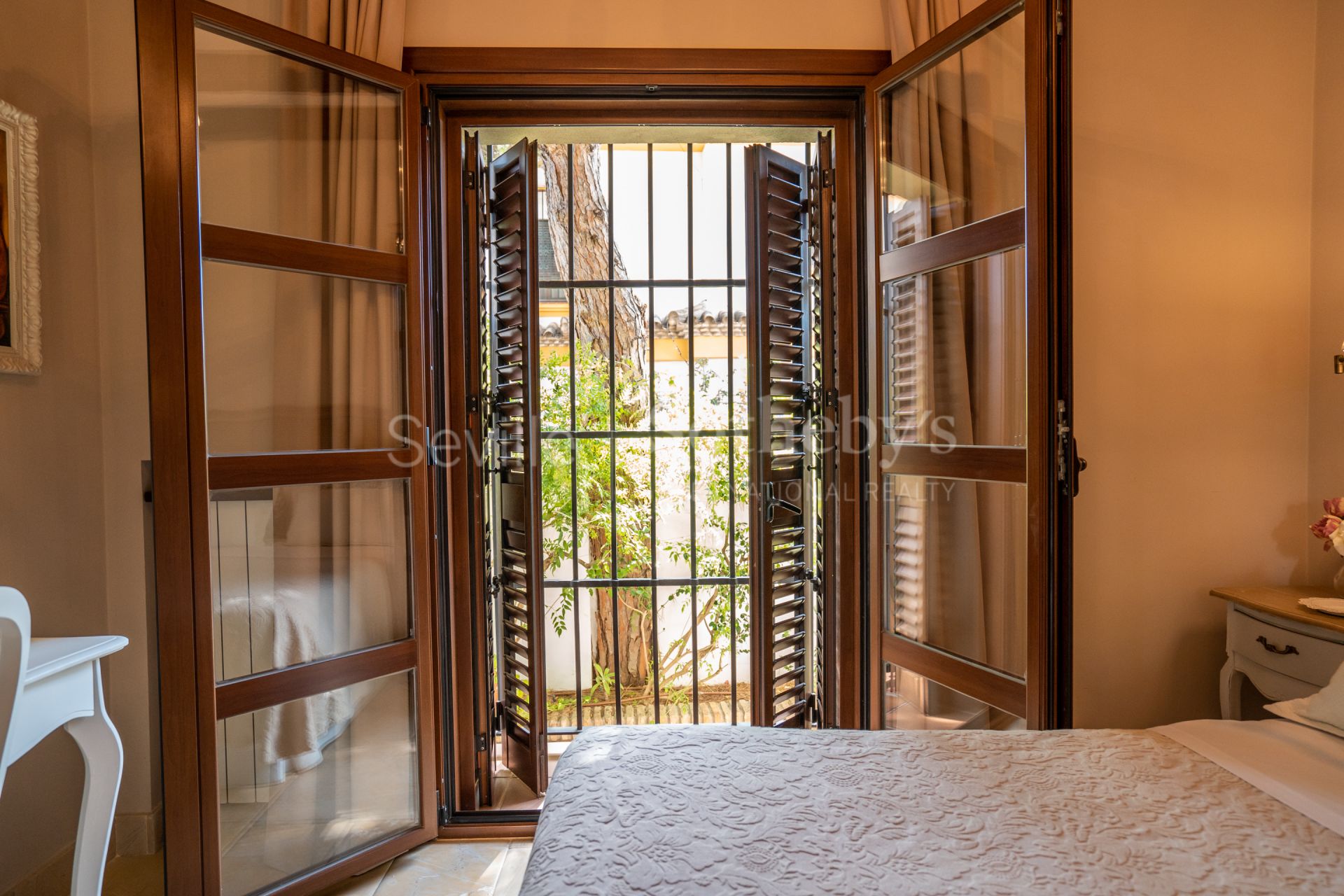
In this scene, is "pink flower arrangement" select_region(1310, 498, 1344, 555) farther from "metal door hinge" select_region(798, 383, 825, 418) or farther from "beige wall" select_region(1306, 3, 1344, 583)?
"metal door hinge" select_region(798, 383, 825, 418)

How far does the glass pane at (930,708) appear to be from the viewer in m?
1.72

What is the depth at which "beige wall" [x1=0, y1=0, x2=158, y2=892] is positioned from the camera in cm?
171

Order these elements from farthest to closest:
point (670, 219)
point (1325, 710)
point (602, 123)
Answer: point (670, 219) < point (602, 123) < point (1325, 710)

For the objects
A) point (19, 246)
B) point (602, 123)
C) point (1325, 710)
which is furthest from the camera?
point (602, 123)

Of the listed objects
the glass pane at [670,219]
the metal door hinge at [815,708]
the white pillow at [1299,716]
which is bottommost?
the metal door hinge at [815,708]

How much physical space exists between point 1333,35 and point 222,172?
9.92 ft

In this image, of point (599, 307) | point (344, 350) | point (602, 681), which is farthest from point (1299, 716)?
point (599, 307)

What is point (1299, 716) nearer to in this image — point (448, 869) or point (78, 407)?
point (448, 869)

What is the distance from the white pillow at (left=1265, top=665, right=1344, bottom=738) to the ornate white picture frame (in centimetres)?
275

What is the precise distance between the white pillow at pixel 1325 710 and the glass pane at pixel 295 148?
2197mm

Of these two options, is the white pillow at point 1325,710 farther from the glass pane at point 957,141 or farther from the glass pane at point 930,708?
the glass pane at point 957,141

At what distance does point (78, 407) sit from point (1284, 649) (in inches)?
127

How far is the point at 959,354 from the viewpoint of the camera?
70.9 inches

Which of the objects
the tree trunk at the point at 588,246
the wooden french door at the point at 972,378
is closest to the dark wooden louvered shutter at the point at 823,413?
the wooden french door at the point at 972,378
